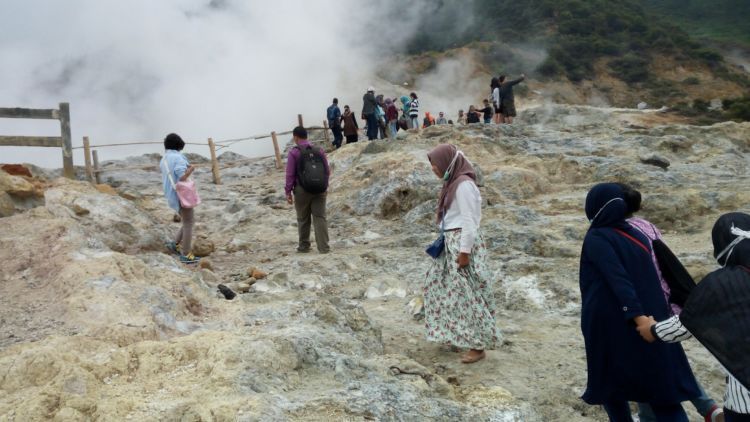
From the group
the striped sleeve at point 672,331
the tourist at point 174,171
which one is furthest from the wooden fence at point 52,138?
the striped sleeve at point 672,331

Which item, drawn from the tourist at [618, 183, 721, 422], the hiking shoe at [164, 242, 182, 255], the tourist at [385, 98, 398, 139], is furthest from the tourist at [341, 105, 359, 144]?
the tourist at [618, 183, 721, 422]

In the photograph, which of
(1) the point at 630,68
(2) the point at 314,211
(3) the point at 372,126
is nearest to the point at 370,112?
(3) the point at 372,126

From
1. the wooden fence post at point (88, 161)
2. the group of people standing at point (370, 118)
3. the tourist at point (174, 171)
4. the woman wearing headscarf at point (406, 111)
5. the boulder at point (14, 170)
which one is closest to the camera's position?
the boulder at point (14, 170)

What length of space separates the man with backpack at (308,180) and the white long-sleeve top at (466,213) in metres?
2.82

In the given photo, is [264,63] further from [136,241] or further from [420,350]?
[420,350]

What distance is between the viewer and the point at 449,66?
31.4 meters

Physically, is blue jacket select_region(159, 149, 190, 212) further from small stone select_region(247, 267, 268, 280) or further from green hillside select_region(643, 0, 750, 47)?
green hillside select_region(643, 0, 750, 47)

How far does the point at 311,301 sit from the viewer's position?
3824mm

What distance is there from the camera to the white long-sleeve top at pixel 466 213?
336 cm

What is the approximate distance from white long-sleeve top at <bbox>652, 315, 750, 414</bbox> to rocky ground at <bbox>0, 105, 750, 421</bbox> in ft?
2.75

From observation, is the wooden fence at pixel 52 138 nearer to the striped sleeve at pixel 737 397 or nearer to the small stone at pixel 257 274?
the small stone at pixel 257 274

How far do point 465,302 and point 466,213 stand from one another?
51 cm

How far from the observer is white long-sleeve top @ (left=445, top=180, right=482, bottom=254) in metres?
3.36

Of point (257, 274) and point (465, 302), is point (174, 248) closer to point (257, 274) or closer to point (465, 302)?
point (257, 274)
